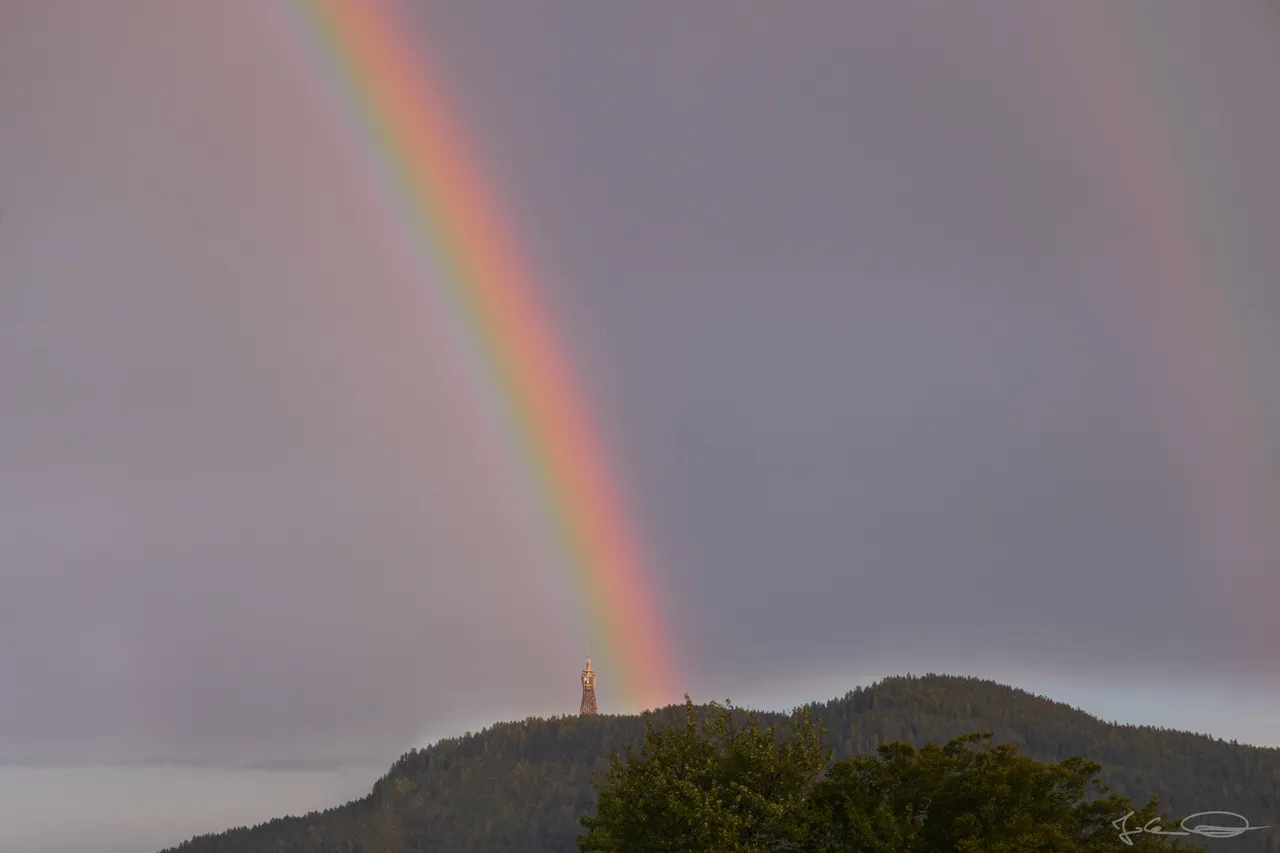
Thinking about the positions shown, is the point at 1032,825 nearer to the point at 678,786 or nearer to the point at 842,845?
the point at 842,845

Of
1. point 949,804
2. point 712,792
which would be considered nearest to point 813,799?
point 949,804

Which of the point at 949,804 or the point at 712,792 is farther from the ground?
the point at 712,792

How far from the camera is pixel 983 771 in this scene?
232 ft

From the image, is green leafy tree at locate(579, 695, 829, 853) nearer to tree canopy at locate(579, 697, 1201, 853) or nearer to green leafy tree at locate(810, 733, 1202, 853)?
tree canopy at locate(579, 697, 1201, 853)

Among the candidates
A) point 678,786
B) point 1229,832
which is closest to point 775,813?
point 678,786

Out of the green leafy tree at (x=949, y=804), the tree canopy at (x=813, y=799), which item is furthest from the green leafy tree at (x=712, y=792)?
the green leafy tree at (x=949, y=804)

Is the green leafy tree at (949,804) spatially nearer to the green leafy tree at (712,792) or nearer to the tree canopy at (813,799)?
the tree canopy at (813,799)

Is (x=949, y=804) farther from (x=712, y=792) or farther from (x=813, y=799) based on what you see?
(x=712, y=792)

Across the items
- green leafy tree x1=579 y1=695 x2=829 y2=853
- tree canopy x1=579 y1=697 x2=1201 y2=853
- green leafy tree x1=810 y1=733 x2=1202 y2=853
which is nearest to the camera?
green leafy tree x1=579 y1=695 x2=829 y2=853

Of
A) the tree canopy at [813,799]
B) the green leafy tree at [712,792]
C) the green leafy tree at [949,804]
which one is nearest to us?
the green leafy tree at [712,792]

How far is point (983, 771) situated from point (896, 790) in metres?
5.04

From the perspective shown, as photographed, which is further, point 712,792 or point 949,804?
point 949,804

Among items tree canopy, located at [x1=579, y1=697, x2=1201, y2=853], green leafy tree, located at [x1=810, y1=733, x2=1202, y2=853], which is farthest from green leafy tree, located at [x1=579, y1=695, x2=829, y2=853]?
green leafy tree, located at [x1=810, y1=733, x2=1202, y2=853]

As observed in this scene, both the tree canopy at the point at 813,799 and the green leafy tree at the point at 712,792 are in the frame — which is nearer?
the green leafy tree at the point at 712,792
